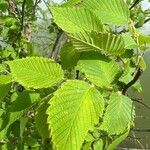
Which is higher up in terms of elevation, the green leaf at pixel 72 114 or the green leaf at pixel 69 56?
the green leaf at pixel 69 56

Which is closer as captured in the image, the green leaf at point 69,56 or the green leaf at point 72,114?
the green leaf at point 72,114

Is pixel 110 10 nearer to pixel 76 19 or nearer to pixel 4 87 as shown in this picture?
pixel 76 19

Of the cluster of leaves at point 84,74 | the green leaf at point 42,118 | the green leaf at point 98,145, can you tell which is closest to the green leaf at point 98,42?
the cluster of leaves at point 84,74

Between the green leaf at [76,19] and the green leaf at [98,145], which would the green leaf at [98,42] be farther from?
the green leaf at [98,145]

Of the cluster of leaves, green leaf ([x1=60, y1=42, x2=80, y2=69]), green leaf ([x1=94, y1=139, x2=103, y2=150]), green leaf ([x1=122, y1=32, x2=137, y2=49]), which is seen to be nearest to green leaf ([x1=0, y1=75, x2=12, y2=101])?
the cluster of leaves

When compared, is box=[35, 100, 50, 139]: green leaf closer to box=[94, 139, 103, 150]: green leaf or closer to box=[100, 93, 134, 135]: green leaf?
box=[100, 93, 134, 135]: green leaf

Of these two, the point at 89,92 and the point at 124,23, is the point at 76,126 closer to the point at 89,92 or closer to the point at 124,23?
the point at 89,92

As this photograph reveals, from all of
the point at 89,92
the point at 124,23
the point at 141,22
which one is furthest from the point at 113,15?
the point at 141,22
